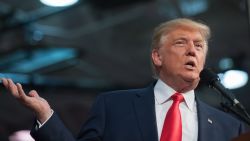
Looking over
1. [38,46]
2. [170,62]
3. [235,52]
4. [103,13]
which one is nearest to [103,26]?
[103,13]

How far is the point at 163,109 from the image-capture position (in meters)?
2.39

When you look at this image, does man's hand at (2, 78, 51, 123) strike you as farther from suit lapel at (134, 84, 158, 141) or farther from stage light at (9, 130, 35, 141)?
stage light at (9, 130, 35, 141)

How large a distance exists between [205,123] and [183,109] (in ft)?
0.37

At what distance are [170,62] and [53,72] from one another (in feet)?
14.8

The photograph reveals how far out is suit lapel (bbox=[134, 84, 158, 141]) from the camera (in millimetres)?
2246

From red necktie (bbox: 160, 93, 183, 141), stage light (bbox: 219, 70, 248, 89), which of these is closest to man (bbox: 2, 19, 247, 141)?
red necktie (bbox: 160, 93, 183, 141)

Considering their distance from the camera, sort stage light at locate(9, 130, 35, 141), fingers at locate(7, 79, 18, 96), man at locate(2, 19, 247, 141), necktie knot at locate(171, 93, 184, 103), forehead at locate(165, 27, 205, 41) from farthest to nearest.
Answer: stage light at locate(9, 130, 35, 141) < forehead at locate(165, 27, 205, 41) < necktie knot at locate(171, 93, 184, 103) < man at locate(2, 19, 247, 141) < fingers at locate(7, 79, 18, 96)

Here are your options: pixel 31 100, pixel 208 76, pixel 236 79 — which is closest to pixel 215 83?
pixel 208 76

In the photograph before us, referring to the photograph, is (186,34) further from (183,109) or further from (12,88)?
(12,88)

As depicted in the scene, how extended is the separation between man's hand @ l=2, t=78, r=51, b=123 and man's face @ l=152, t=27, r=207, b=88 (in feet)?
2.08

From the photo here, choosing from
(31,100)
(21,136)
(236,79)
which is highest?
(31,100)

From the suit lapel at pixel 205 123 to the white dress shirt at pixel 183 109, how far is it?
0.03 m

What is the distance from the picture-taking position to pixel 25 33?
20.5 feet

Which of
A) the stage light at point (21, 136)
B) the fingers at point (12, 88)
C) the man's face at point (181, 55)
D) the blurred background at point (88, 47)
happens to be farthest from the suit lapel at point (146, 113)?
the stage light at point (21, 136)
